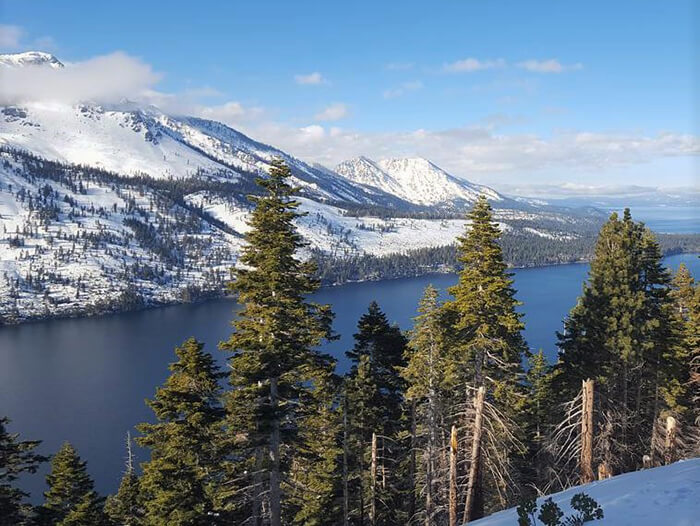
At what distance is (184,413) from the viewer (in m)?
20.0

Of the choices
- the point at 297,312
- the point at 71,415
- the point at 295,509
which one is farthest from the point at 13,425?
the point at 297,312

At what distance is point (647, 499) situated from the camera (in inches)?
395

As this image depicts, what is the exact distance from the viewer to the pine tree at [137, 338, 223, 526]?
1908 centimetres

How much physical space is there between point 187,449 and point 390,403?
12.8 metres

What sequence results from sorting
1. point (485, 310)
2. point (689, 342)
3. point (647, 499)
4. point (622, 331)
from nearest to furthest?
point (647, 499)
point (485, 310)
point (622, 331)
point (689, 342)

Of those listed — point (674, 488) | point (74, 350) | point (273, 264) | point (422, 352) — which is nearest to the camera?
point (674, 488)

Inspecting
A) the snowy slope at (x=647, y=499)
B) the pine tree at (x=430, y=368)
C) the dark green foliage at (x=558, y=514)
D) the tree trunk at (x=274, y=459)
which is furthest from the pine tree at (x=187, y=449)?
the dark green foliage at (x=558, y=514)

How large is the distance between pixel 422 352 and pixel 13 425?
94.5 metres

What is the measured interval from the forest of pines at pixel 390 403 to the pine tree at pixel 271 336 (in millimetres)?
70

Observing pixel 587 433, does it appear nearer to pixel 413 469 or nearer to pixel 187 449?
pixel 187 449


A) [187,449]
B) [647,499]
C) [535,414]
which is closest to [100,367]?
[535,414]

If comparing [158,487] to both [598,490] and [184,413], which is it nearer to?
[184,413]

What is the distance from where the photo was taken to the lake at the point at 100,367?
262 ft

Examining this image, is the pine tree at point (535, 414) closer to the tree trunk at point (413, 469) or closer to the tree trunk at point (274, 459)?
the tree trunk at point (413, 469)
